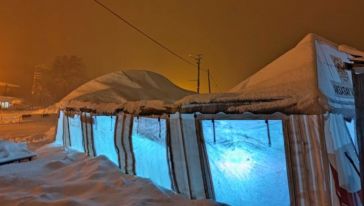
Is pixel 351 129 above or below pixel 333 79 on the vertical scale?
below

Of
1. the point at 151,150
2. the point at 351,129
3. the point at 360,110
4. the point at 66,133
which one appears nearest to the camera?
the point at 360,110

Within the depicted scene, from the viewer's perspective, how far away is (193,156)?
14.0ft

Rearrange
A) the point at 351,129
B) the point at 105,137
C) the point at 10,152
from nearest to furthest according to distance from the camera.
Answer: the point at 351,129 → the point at 105,137 → the point at 10,152

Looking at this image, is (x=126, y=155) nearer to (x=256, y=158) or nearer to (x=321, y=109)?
(x=256, y=158)

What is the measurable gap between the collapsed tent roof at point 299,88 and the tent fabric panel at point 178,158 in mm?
334

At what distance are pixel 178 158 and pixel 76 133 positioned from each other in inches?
179

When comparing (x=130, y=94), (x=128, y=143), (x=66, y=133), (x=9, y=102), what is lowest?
(x=128, y=143)

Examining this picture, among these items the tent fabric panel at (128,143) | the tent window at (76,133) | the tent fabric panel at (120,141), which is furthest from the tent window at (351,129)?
the tent window at (76,133)

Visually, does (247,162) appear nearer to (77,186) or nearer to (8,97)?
(77,186)

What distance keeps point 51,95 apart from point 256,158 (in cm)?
1533

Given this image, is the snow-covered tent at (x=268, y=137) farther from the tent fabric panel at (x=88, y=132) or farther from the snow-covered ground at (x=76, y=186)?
the tent fabric panel at (x=88, y=132)

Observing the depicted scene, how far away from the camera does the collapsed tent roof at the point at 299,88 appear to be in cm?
311

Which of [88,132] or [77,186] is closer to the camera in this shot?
Answer: [77,186]

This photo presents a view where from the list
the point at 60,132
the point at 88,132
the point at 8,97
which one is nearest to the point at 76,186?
the point at 88,132
